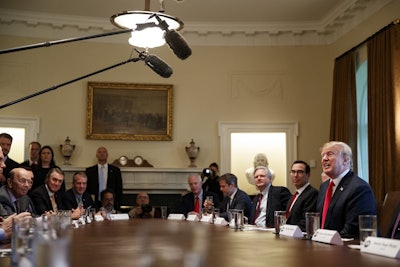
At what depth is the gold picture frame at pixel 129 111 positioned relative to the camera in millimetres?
8023

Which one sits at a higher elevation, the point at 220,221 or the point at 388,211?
the point at 388,211

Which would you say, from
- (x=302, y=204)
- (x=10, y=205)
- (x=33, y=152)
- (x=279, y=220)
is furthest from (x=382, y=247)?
(x=33, y=152)

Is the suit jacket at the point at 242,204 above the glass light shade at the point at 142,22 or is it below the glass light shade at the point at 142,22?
below

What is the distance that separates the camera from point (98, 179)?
722 cm

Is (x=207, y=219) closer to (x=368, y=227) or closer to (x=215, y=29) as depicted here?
(x=368, y=227)

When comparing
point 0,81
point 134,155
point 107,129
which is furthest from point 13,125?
point 134,155

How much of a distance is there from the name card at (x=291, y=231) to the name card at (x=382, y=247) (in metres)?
0.66

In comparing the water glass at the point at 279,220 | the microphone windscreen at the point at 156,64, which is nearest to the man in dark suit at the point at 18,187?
the microphone windscreen at the point at 156,64

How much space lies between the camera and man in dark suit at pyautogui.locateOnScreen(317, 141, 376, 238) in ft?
10.1

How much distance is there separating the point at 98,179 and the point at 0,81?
2.44 m

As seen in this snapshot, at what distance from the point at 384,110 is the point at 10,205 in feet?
15.1

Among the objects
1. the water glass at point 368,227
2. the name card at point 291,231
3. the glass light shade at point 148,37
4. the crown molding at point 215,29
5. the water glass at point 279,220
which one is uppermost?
the crown molding at point 215,29

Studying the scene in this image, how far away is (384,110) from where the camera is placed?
6051 millimetres

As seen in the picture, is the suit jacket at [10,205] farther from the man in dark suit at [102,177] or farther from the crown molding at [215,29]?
the crown molding at [215,29]
